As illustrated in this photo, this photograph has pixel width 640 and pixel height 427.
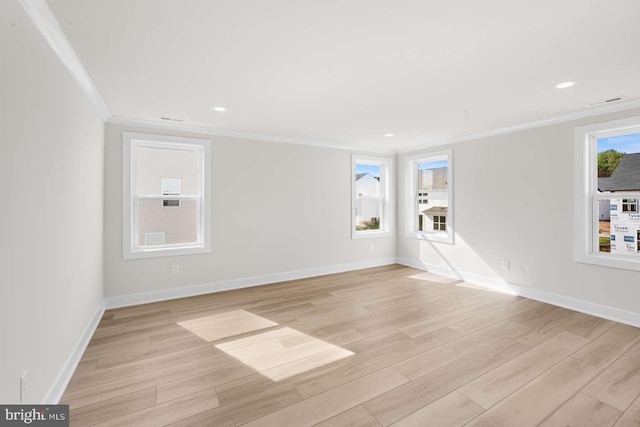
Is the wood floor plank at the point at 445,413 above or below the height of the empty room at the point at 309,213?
below

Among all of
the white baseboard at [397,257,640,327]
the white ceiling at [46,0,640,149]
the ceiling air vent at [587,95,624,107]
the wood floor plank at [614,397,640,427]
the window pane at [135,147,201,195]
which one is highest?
the ceiling air vent at [587,95,624,107]

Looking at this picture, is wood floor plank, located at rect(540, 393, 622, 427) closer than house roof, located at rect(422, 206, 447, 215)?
Yes

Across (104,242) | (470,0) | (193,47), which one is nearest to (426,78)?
(470,0)

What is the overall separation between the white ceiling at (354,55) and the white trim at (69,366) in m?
2.22

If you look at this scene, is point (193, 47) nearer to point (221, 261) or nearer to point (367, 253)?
point (221, 261)

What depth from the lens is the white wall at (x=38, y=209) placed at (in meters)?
1.32

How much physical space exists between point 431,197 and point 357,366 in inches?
153

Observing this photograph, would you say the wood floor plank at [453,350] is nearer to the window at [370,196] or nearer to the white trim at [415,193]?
the white trim at [415,193]

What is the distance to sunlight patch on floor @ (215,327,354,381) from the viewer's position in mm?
2303

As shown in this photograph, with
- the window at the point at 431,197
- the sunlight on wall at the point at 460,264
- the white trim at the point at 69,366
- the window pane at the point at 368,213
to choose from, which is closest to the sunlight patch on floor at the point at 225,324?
the white trim at the point at 69,366

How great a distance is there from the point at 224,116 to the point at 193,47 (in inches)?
63.2

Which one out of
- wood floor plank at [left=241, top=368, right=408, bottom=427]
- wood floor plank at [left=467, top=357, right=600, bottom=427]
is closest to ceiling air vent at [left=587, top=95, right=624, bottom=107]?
wood floor plank at [left=467, top=357, right=600, bottom=427]

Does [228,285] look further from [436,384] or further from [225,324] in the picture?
[436,384]

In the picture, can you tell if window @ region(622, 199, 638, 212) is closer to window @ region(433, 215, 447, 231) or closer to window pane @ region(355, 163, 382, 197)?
window @ region(433, 215, 447, 231)
